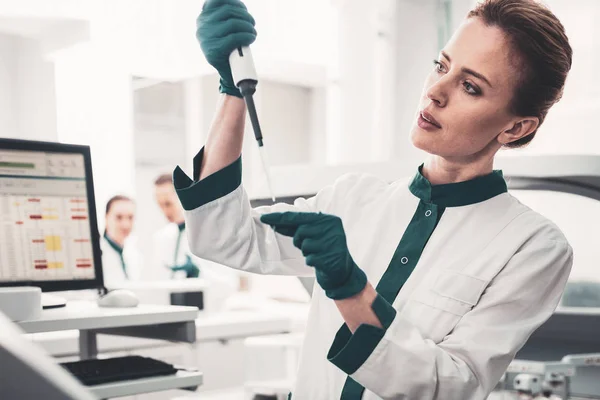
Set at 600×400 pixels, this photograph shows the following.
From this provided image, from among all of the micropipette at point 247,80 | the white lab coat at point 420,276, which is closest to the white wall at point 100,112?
the white lab coat at point 420,276

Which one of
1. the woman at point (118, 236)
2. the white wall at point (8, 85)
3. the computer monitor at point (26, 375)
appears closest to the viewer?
the computer monitor at point (26, 375)

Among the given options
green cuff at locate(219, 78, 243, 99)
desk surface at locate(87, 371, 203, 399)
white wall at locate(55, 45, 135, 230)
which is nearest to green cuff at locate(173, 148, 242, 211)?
green cuff at locate(219, 78, 243, 99)

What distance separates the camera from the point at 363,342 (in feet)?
3.09

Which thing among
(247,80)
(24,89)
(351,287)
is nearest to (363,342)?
(351,287)

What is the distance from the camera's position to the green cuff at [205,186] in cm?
111

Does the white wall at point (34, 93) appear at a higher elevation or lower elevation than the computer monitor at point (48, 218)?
higher

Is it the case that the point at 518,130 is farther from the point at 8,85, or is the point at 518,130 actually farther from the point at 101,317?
the point at 8,85

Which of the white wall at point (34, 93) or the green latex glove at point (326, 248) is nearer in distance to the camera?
the green latex glove at point (326, 248)

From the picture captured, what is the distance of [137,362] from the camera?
1.49 meters

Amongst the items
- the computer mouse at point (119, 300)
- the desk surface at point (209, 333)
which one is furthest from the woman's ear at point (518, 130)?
the desk surface at point (209, 333)

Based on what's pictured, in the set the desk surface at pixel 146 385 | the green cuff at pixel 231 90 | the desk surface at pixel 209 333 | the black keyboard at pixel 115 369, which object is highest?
the green cuff at pixel 231 90

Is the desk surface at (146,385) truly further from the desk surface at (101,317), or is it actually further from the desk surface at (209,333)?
the desk surface at (209,333)

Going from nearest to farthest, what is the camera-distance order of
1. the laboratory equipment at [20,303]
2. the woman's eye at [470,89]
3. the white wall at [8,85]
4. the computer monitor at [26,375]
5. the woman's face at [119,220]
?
1. the computer monitor at [26,375]
2. the woman's eye at [470,89]
3. the laboratory equipment at [20,303]
4. the woman's face at [119,220]
5. the white wall at [8,85]

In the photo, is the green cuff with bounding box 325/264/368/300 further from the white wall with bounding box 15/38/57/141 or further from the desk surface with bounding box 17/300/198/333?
the white wall with bounding box 15/38/57/141
